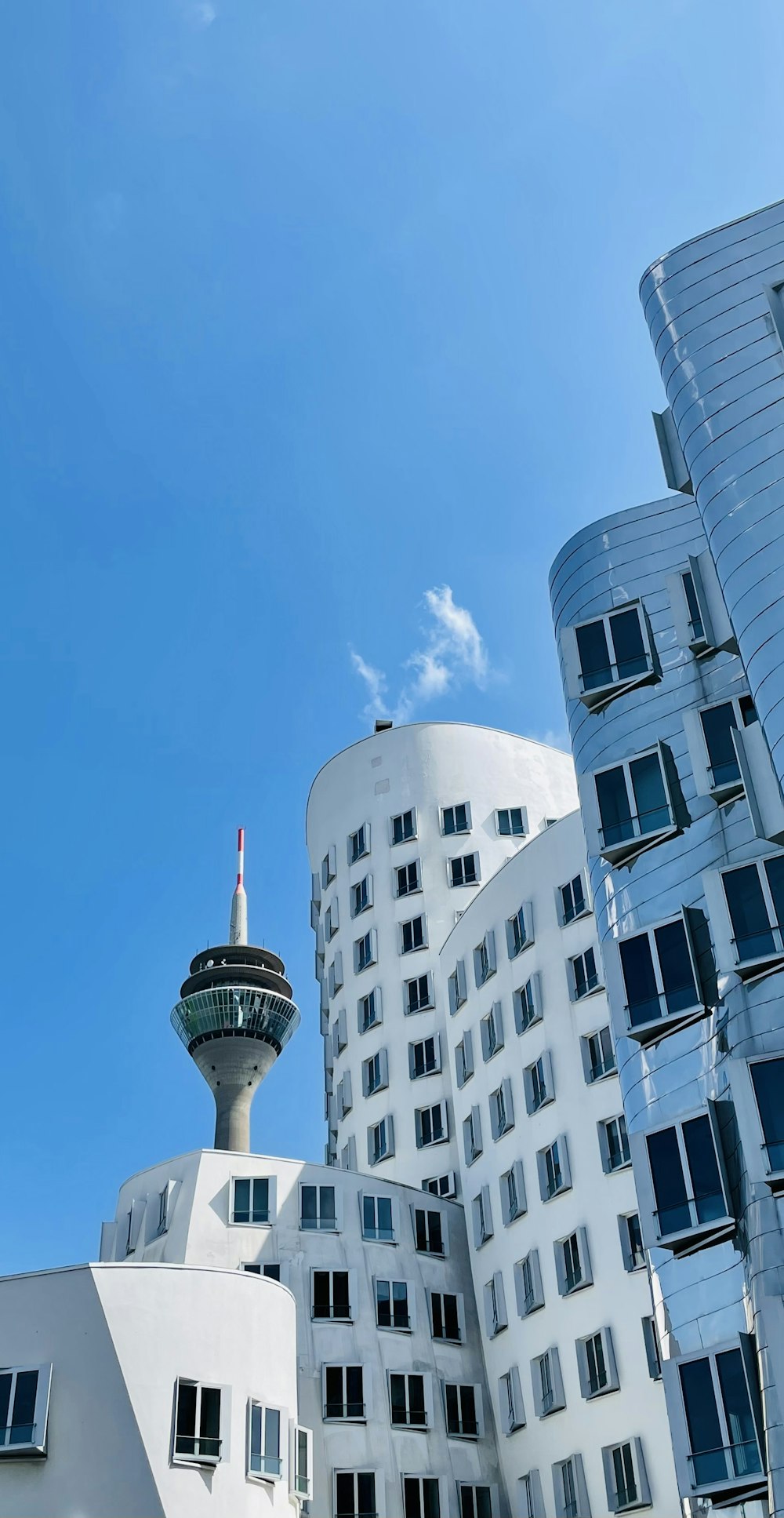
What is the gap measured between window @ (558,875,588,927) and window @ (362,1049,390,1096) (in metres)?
11.4

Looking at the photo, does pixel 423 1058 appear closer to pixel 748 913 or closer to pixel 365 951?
pixel 365 951

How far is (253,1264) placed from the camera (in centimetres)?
4016

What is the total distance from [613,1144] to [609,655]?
555 inches

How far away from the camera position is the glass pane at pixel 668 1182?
21.8 meters

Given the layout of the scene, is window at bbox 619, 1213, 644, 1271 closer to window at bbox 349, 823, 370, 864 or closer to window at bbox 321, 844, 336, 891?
window at bbox 349, 823, 370, 864

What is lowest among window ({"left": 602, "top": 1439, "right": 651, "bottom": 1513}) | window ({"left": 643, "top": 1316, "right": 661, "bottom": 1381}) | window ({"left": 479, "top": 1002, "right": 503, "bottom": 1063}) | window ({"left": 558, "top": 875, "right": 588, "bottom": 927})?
window ({"left": 602, "top": 1439, "right": 651, "bottom": 1513})

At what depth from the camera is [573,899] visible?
1563 inches

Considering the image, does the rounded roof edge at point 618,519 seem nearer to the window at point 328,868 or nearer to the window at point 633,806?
the window at point 633,806

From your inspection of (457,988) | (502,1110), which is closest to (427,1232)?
(502,1110)

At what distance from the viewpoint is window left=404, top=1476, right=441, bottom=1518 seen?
37156mm

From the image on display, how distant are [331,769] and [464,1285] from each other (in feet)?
70.5

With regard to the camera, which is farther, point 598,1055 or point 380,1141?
point 380,1141

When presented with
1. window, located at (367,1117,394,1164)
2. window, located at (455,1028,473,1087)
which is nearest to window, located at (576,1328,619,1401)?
window, located at (455,1028,473,1087)

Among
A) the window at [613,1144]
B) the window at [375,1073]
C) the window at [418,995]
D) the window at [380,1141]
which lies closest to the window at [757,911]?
the window at [613,1144]
